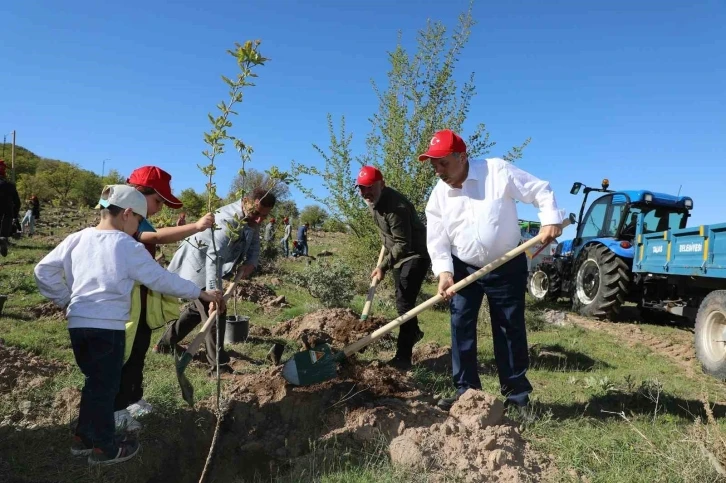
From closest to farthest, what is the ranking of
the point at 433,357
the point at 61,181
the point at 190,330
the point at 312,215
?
the point at 190,330
the point at 433,357
the point at 61,181
the point at 312,215

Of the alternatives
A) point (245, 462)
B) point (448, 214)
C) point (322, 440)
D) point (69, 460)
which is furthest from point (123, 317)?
point (448, 214)

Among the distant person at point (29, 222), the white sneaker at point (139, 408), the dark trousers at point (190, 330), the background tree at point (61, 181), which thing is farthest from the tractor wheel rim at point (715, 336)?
the background tree at point (61, 181)

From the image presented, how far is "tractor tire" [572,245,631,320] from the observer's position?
321 inches

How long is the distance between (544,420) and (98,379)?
277 cm

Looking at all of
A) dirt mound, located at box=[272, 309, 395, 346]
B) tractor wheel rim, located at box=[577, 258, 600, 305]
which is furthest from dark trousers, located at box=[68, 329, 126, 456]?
tractor wheel rim, located at box=[577, 258, 600, 305]

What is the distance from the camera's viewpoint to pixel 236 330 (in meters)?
5.03

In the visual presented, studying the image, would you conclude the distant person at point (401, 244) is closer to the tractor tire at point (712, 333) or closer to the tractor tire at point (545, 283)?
the tractor tire at point (712, 333)

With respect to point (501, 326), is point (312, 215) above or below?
above

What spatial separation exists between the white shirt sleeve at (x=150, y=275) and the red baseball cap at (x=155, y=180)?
0.53 metres

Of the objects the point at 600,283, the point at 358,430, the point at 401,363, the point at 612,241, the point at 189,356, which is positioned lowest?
the point at 358,430

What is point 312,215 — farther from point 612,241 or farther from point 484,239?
point 484,239

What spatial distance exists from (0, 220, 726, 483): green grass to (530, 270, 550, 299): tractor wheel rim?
4.66m

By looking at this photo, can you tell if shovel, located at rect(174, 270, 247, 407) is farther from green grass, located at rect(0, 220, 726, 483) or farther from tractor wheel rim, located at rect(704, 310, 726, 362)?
tractor wheel rim, located at rect(704, 310, 726, 362)

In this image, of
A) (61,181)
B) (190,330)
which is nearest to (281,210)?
(190,330)
